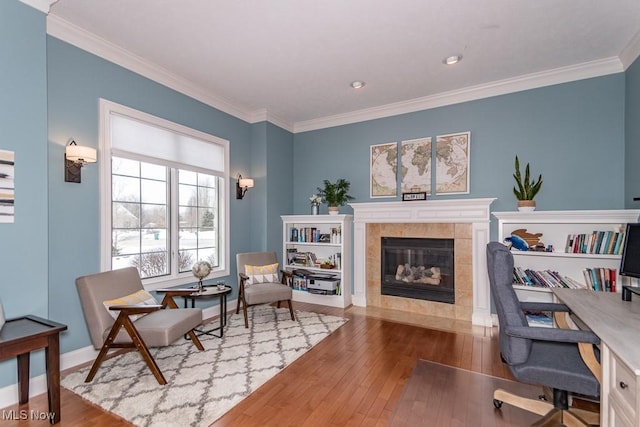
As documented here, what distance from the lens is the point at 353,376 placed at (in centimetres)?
250

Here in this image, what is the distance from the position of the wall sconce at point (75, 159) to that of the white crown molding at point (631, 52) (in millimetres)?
5127

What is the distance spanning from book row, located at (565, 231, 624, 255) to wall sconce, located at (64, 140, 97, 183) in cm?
491

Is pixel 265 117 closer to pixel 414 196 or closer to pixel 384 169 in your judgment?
pixel 384 169

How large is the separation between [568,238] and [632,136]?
3.88 feet

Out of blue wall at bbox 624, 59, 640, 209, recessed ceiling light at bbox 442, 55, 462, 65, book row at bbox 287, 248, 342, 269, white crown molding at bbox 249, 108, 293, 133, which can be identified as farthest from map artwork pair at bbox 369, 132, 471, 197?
white crown molding at bbox 249, 108, 293, 133

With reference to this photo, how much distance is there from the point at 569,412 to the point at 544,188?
8.45 ft

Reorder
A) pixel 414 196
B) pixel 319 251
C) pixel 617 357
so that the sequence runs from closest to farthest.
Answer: pixel 617 357, pixel 414 196, pixel 319 251

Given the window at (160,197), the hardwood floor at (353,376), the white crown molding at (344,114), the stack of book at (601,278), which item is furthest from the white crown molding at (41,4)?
the stack of book at (601,278)

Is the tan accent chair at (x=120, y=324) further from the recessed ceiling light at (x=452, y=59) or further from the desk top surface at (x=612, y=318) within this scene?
the recessed ceiling light at (x=452, y=59)

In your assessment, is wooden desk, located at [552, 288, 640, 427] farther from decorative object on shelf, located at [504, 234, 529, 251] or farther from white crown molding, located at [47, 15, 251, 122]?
white crown molding, located at [47, 15, 251, 122]

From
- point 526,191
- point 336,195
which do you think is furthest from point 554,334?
point 336,195

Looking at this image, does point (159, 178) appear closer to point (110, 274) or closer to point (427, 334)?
point (110, 274)

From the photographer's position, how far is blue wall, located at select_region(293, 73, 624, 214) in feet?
10.6

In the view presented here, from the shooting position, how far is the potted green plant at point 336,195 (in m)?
4.70
